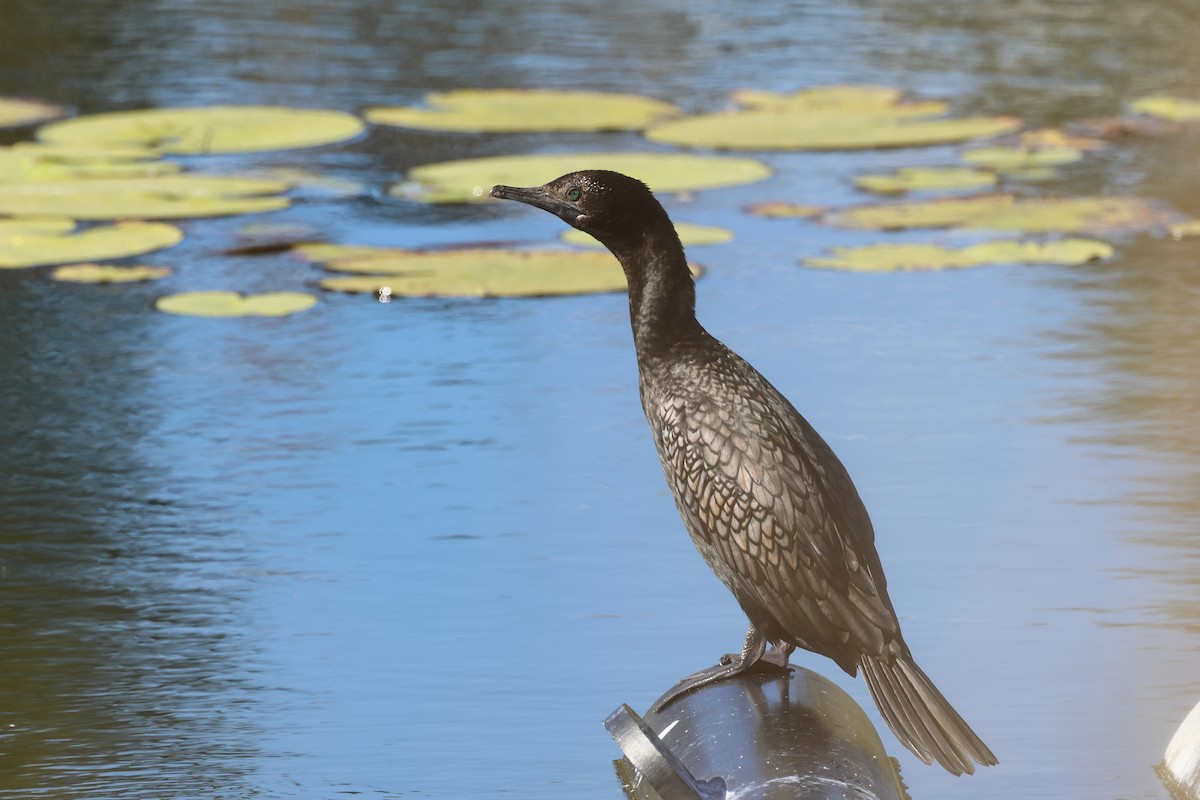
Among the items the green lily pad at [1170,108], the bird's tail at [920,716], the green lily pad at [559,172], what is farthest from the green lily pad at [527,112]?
the bird's tail at [920,716]

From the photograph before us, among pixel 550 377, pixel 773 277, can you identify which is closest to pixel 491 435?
pixel 550 377

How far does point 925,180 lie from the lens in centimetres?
848

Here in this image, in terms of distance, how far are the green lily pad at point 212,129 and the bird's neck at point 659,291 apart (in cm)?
537

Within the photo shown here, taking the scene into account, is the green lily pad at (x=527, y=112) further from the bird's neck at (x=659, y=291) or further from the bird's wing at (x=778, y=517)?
the bird's wing at (x=778, y=517)

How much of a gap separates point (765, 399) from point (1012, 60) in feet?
26.9

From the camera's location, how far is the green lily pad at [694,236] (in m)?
7.39

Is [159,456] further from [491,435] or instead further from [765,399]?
[765,399]

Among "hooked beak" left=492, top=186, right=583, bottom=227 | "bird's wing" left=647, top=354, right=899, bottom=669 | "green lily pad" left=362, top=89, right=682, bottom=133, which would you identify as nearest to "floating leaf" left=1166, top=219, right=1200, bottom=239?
"green lily pad" left=362, top=89, right=682, bottom=133

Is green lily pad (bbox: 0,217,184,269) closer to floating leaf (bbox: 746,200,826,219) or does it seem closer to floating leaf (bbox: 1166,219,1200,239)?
floating leaf (bbox: 746,200,826,219)

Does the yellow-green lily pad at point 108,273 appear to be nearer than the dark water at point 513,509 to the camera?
No

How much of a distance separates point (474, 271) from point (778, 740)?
154 inches

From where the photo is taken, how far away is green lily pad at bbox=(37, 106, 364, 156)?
9133 millimetres

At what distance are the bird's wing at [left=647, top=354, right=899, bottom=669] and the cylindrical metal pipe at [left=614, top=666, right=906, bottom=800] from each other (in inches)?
4.7

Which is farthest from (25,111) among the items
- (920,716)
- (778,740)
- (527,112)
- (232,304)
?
(920,716)
